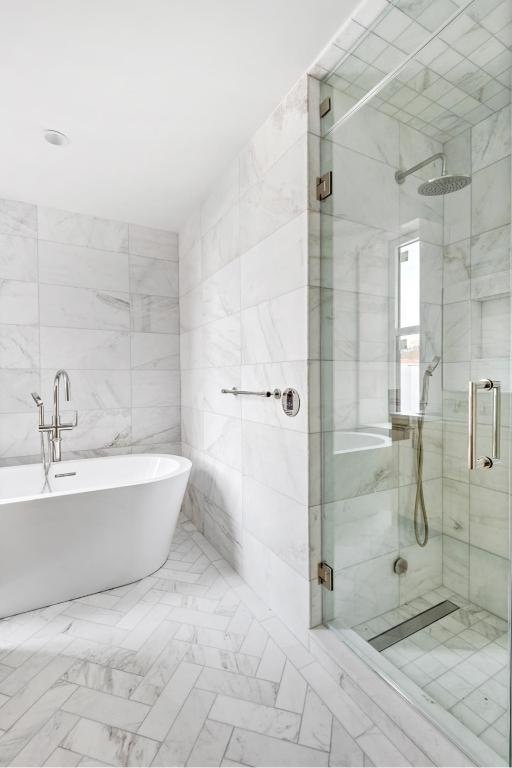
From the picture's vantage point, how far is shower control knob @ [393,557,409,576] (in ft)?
4.58

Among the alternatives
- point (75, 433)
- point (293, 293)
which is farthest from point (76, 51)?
point (75, 433)

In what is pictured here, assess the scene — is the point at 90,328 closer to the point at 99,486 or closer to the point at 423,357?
the point at 99,486

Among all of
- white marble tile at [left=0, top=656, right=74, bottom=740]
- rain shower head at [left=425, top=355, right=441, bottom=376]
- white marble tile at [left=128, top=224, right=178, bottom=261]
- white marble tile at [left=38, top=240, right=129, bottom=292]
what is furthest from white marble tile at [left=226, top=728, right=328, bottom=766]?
white marble tile at [left=128, top=224, right=178, bottom=261]

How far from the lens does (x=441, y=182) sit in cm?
120

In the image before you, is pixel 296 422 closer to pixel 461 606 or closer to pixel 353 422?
pixel 353 422

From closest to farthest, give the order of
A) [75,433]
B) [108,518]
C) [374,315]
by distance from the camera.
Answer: [374,315] → [108,518] → [75,433]

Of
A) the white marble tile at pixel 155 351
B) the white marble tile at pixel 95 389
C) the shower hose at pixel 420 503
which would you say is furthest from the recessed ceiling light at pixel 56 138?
the shower hose at pixel 420 503

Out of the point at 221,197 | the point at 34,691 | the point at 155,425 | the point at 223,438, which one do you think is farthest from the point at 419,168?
the point at 155,425

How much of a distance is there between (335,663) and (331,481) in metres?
0.70

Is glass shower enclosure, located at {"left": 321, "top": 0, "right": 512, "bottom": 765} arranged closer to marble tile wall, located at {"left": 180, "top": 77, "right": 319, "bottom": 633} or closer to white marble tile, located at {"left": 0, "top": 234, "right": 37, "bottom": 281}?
marble tile wall, located at {"left": 180, "top": 77, "right": 319, "bottom": 633}

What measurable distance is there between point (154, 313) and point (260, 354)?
1604 mm

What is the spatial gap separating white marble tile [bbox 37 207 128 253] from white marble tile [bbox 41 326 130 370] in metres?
0.69

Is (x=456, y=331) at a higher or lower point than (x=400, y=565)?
higher

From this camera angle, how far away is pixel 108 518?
2055 mm
